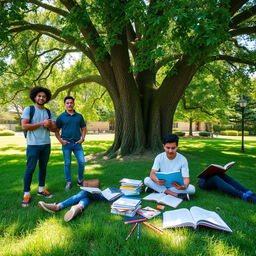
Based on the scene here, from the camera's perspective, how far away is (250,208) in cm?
323

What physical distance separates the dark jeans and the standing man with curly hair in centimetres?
321

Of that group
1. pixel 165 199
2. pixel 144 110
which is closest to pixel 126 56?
pixel 144 110

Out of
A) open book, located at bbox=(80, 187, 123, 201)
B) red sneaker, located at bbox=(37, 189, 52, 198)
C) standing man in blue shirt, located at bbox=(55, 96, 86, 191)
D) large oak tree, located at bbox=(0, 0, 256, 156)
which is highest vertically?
large oak tree, located at bbox=(0, 0, 256, 156)

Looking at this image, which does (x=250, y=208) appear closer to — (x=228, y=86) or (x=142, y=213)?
(x=142, y=213)

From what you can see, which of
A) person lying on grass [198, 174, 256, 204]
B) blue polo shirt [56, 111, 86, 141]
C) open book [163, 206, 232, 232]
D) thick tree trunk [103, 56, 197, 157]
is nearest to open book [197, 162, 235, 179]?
person lying on grass [198, 174, 256, 204]

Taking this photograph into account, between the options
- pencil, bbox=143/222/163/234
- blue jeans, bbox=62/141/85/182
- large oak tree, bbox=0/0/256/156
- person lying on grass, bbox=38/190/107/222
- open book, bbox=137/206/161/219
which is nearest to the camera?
pencil, bbox=143/222/163/234

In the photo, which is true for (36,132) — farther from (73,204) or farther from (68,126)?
(73,204)

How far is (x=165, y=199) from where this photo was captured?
136 inches

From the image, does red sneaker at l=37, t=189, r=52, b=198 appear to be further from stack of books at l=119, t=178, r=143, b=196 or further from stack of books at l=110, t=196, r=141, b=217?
stack of books at l=110, t=196, r=141, b=217

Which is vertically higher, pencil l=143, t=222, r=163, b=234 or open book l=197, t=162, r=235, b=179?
open book l=197, t=162, r=235, b=179

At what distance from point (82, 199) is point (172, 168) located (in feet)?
5.71

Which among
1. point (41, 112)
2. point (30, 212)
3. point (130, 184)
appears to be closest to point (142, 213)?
point (130, 184)

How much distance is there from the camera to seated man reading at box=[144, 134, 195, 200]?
358 centimetres

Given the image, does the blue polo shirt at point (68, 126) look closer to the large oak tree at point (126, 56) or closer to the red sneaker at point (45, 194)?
the red sneaker at point (45, 194)
